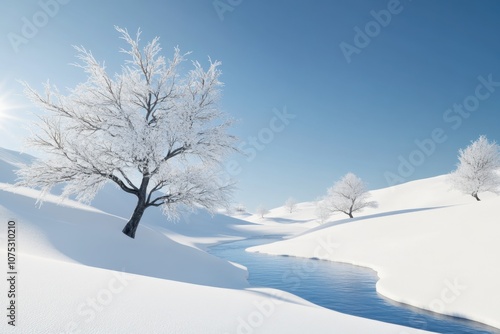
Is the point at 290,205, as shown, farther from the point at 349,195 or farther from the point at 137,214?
the point at 137,214

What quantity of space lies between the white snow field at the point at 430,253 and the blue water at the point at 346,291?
0.68 m

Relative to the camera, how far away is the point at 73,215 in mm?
13273

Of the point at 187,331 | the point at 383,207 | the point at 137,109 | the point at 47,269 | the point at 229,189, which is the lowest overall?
the point at 47,269

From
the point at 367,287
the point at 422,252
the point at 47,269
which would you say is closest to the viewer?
the point at 47,269

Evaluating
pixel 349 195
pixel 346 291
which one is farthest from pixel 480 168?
pixel 346 291

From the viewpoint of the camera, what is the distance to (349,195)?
50.8 metres

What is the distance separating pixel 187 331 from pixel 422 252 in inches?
763

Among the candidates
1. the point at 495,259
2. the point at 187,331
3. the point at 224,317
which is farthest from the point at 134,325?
the point at 495,259

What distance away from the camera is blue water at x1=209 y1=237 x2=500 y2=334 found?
1040 centimetres

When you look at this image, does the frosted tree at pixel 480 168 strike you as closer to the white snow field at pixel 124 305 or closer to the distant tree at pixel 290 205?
the white snow field at pixel 124 305

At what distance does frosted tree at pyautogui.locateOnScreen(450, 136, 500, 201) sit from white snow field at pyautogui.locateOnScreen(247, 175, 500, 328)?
54.7ft

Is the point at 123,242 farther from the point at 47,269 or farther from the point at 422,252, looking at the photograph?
the point at 422,252

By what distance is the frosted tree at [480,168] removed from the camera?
39.5 m

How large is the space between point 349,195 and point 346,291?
37502 millimetres
